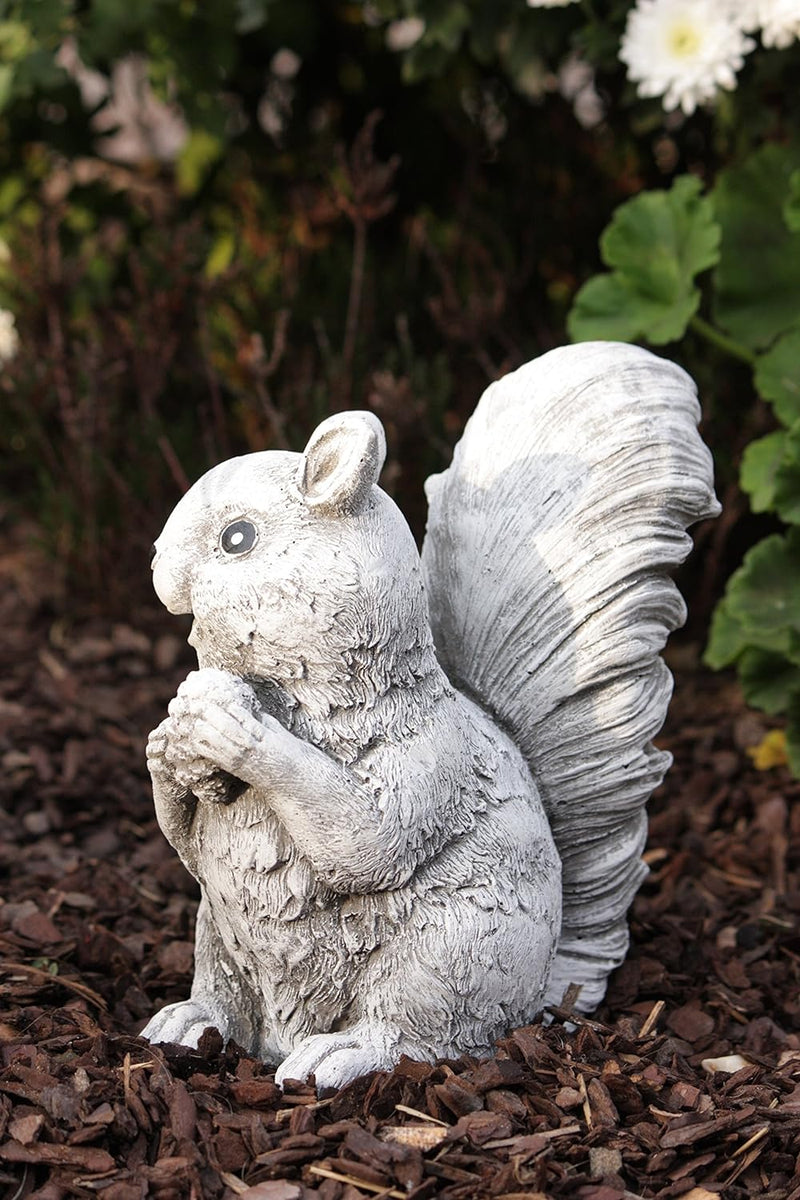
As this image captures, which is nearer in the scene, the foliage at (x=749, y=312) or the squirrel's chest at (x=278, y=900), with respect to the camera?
the squirrel's chest at (x=278, y=900)

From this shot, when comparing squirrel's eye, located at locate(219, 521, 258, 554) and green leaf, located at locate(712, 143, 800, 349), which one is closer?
squirrel's eye, located at locate(219, 521, 258, 554)

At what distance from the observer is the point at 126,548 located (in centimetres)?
471

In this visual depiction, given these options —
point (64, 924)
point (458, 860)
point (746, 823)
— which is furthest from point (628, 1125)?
point (746, 823)

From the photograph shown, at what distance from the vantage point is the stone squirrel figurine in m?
2.18

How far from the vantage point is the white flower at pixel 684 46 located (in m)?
3.63

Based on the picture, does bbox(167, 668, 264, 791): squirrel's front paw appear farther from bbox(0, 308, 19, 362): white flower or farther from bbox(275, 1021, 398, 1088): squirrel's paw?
bbox(0, 308, 19, 362): white flower

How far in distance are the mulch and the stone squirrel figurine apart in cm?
12

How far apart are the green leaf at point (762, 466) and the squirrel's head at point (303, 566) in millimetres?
1602

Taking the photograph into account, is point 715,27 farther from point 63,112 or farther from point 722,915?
point 63,112

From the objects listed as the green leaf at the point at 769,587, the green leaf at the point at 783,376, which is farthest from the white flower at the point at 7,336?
the green leaf at the point at 769,587

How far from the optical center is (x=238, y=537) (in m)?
2.24

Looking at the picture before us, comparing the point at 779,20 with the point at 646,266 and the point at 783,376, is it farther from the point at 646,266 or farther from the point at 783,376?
the point at 783,376

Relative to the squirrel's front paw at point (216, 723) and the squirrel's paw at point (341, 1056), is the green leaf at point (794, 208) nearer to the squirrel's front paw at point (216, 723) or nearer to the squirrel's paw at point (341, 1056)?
the squirrel's front paw at point (216, 723)

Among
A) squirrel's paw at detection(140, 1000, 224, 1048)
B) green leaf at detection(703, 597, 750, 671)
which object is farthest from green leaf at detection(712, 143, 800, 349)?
squirrel's paw at detection(140, 1000, 224, 1048)
